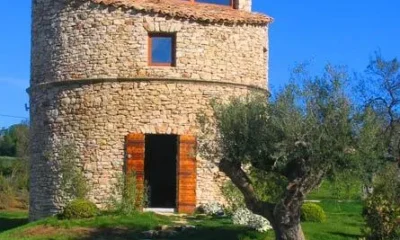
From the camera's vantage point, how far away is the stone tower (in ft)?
85.5

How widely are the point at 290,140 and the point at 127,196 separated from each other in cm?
826

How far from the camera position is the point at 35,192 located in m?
28.3

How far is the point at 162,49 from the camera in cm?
2661

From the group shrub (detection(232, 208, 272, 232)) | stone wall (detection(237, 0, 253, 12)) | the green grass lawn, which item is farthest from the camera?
stone wall (detection(237, 0, 253, 12))

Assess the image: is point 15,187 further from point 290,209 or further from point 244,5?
point 290,209

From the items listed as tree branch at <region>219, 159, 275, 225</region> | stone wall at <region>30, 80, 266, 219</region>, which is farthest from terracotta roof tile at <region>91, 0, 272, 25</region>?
tree branch at <region>219, 159, 275, 225</region>

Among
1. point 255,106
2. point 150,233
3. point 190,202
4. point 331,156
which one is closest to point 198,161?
point 190,202

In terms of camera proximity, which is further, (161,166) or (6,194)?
(6,194)

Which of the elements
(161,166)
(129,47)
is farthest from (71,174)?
(161,166)

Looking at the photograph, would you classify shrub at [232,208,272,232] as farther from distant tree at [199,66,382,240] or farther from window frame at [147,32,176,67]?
window frame at [147,32,176,67]

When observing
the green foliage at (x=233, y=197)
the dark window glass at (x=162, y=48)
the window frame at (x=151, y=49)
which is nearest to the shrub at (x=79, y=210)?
the green foliage at (x=233, y=197)

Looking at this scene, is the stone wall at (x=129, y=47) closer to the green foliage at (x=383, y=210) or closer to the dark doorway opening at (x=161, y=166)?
the dark doorway opening at (x=161, y=166)

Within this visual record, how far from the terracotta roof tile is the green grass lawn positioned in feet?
22.0

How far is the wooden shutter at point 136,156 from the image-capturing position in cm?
→ 2583
